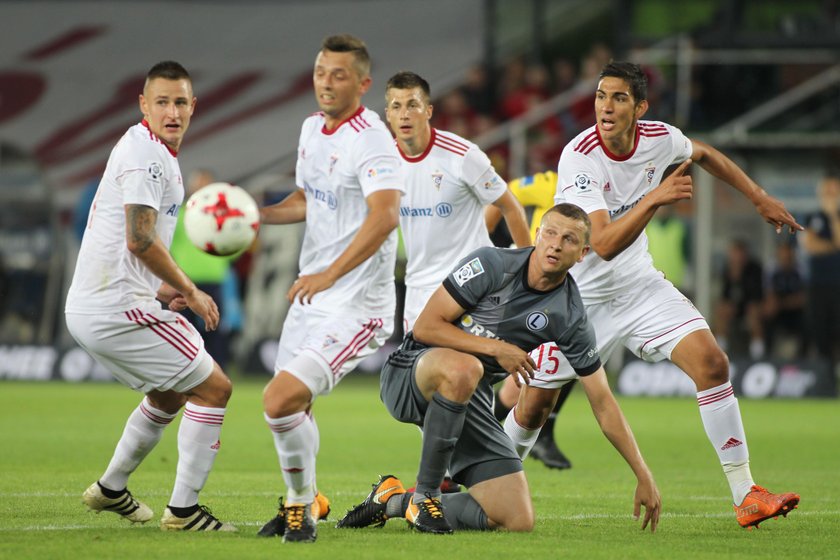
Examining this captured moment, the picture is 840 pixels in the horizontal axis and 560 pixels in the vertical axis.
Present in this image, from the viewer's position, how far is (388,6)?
90.3ft

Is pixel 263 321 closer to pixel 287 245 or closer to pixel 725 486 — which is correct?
pixel 287 245

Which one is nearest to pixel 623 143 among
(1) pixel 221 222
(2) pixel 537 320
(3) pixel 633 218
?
(3) pixel 633 218

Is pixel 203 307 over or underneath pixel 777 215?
underneath

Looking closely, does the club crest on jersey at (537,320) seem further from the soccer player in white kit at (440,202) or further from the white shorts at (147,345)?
the soccer player in white kit at (440,202)

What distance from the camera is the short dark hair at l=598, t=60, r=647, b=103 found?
7.32 meters

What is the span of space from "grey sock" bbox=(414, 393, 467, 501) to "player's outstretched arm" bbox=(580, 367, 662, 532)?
650mm

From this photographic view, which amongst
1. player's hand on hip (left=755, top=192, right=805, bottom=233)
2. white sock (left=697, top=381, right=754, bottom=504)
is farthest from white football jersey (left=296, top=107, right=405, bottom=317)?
player's hand on hip (left=755, top=192, right=805, bottom=233)

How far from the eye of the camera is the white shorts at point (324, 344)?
6.29 m

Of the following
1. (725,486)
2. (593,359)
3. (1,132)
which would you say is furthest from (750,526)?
(1,132)

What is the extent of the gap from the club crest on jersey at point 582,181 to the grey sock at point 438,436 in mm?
1564

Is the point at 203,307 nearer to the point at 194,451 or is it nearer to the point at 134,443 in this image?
the point at 194,451

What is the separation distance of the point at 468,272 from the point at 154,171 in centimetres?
155

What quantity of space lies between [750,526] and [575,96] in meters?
12.3

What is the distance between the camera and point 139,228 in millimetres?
6234
